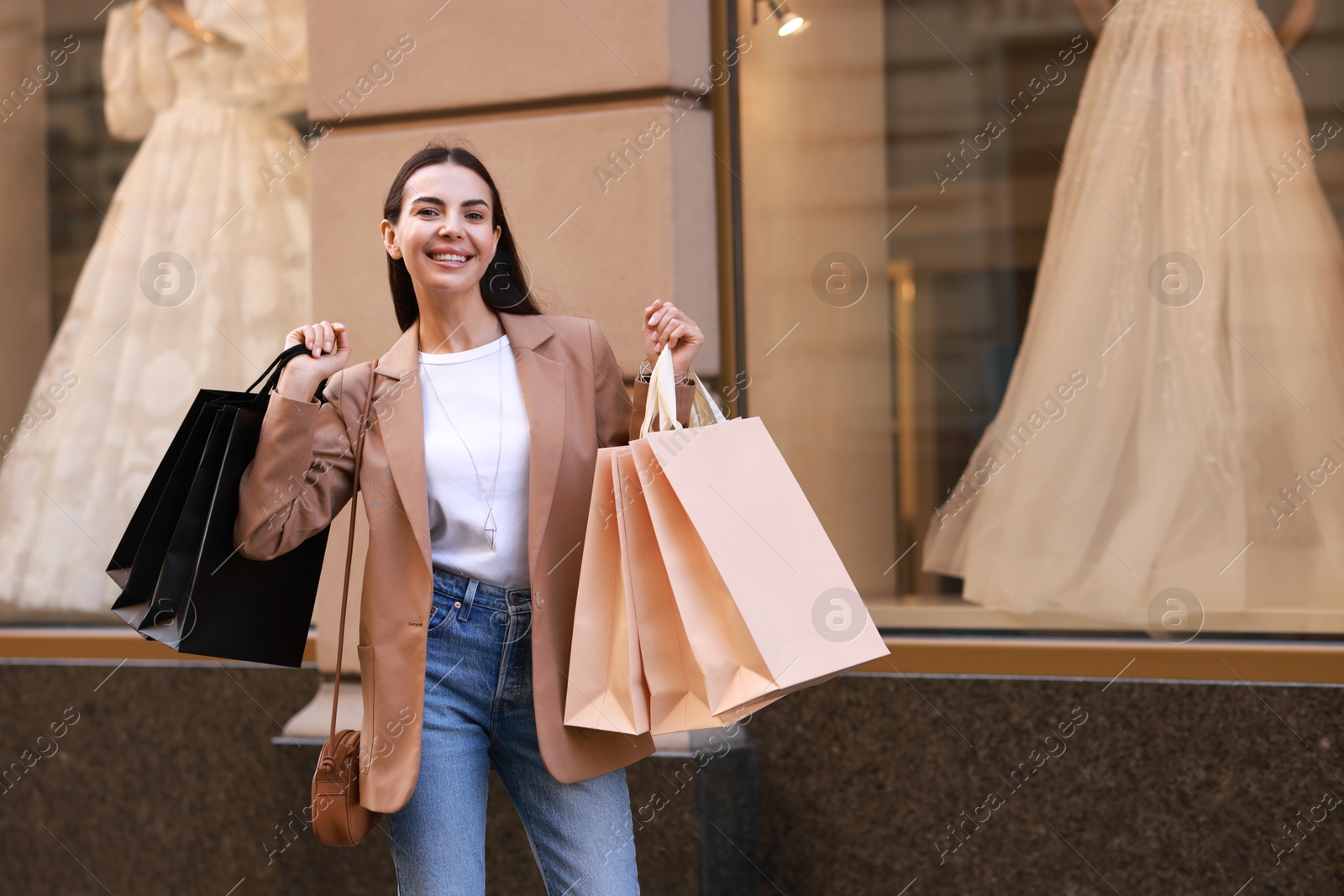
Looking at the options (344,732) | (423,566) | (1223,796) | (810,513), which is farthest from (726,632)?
(1223,796)

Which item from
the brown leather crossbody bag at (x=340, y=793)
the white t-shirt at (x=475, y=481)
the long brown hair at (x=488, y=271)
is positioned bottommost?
the brown leather crossbody bag at (x=340, y=793)

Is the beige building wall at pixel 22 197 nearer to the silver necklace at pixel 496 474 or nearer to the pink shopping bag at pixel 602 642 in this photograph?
the silver necklace at pixel 496 474

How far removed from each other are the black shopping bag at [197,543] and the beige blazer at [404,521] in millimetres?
51

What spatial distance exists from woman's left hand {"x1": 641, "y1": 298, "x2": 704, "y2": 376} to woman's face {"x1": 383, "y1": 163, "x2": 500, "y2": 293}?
0.38 m

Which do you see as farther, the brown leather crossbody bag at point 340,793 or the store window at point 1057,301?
the store window at point 1057,301

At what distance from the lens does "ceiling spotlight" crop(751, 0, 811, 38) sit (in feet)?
13.3

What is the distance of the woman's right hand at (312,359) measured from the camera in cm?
227

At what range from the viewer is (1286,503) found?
142 inches

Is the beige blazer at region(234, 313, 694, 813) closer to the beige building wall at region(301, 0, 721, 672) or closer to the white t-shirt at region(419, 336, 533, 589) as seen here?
the white t-shirt at region(419, 336, 533, 589)

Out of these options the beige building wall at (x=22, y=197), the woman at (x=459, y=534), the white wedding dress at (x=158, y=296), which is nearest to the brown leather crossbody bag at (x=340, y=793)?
the woman at (x=459, y=534)

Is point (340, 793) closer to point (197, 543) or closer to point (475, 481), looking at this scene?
point (197, 543)

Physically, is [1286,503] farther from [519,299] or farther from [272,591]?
[272,591]

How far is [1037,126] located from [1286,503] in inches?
59.2

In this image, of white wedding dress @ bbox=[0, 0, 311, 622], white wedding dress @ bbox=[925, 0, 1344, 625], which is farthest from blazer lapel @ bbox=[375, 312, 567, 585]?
white wedding dress @ bbox=[0, 0, 311, 622]
